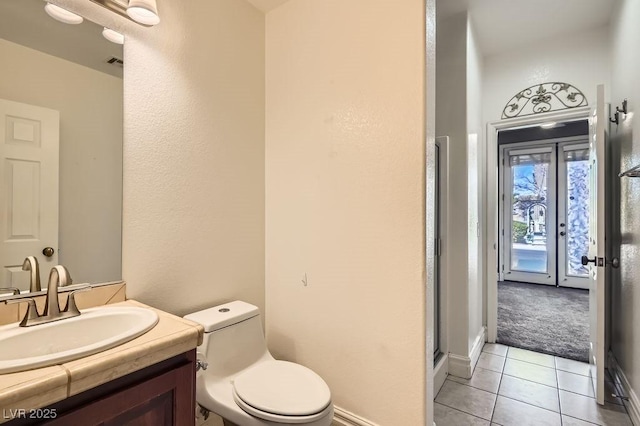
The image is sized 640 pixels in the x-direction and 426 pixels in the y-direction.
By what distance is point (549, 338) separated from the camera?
10.2ft

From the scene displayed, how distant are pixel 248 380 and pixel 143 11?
1729mm

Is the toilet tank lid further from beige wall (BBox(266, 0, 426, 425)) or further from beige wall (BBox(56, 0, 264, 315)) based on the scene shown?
beige wall (BBox(266, 0, 426, 425))

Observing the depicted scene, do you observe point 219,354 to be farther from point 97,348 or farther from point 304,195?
point 304,195

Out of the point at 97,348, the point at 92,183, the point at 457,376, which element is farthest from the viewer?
the point at 457,376

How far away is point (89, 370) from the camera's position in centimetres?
78

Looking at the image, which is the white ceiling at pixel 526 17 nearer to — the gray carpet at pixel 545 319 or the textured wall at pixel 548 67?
the textured wall at pixel 548 67

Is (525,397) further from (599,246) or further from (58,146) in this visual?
(58,146)

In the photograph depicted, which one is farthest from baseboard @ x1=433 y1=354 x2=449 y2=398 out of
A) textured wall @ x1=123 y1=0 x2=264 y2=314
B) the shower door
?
the shower door

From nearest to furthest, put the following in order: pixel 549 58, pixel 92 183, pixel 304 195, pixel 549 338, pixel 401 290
Answer: pixel 92 183 < pixel 401 290 < pixel 304 195 < pixel 549 58 < pixel 549 338

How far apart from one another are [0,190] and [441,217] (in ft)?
8.29

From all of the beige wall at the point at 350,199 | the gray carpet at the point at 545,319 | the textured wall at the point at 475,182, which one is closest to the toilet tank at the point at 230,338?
the beige wall at the point at 350,199

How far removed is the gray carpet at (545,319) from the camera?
9.63ft

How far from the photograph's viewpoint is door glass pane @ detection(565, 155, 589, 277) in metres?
5.03

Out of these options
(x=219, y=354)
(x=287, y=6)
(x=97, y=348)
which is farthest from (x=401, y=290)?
(x=287, y=6)
